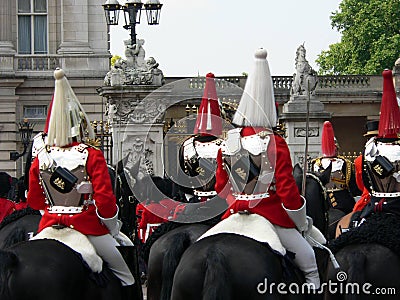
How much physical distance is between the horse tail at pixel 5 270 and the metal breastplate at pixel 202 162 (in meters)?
3.44

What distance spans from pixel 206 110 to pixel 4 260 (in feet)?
12.7

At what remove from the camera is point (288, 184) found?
884 centimetres

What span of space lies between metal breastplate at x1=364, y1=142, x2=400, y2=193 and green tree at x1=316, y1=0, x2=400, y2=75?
39646 millimetres

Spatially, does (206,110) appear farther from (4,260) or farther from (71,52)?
(71,52)

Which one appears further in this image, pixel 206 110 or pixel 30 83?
pixel 30 83

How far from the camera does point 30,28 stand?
36.0 metres

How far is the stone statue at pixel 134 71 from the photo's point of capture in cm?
2291

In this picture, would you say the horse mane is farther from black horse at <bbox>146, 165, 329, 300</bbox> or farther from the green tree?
the green tree

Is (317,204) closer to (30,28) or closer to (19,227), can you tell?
(19,227)

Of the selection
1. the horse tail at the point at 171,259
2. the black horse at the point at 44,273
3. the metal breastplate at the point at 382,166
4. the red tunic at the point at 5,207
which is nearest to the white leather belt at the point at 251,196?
the horse tail at the point at 171,259

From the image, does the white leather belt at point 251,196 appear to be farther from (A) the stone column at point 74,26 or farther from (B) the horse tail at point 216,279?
(A) the stone column at point 74,26

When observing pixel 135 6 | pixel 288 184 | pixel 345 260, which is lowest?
pixel 345 260

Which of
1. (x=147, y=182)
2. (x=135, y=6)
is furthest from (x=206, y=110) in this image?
(x=135, y=6)

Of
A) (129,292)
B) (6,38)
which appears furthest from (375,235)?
(6,38)
